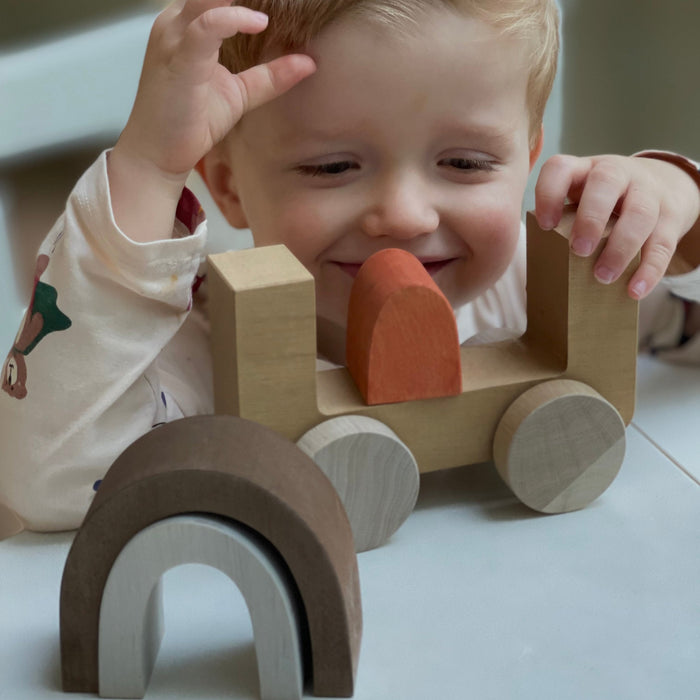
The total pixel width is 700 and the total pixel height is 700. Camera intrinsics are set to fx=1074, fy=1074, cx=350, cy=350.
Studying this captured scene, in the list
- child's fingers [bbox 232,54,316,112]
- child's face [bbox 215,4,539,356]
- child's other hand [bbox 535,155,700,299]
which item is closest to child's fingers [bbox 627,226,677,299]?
child's other hand [bbox 535,155,700,299]

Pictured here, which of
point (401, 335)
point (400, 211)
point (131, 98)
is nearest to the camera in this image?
point (401, 335)

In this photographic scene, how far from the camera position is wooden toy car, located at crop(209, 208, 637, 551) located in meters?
0.55

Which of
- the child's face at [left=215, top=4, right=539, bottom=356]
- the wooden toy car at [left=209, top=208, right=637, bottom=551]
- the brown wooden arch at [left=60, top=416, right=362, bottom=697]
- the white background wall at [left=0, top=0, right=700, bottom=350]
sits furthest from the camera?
the white background wall at [left=0, top=0, right=700, bottom=350]

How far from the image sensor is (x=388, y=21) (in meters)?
0.64

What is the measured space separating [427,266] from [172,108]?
21cm

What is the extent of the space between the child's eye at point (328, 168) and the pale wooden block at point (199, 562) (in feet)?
1.03

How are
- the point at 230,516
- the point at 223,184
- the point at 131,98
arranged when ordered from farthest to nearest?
the point at 131,98 → the point at 223,184 → the point at 230,516

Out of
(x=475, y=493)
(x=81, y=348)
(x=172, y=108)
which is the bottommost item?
(x=475, y=493)

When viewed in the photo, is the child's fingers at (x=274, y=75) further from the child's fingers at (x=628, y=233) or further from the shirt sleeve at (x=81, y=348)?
the child's fingers at (x=628, y=233)

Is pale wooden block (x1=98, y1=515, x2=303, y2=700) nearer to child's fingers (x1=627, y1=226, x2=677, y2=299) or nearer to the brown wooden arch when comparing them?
the brown wooden arch

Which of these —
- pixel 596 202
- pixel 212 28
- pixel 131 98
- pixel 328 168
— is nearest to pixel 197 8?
pixel 212 28

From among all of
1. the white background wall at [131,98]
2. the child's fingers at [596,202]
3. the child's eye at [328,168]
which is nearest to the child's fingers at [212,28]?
the child's eye at [328,168]

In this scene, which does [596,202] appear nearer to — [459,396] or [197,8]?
[459,396]

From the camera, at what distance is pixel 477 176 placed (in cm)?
70
